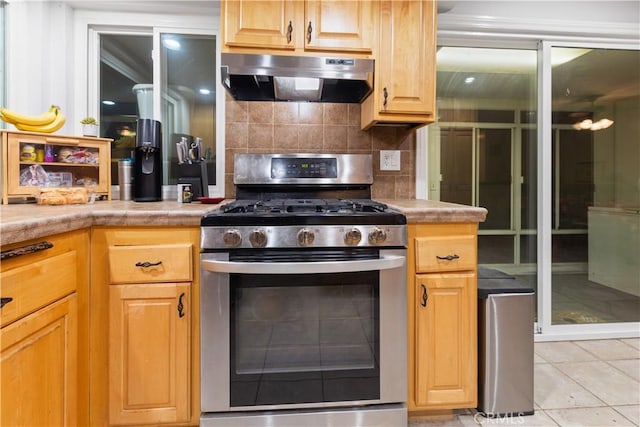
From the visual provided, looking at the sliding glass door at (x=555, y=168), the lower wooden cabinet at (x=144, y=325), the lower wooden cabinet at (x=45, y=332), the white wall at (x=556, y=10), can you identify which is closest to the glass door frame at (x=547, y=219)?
the sliding glass door at (x=555, y=168)

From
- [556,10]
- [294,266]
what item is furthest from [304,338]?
[556,10]

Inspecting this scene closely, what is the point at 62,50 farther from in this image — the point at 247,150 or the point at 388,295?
the point at 388,295

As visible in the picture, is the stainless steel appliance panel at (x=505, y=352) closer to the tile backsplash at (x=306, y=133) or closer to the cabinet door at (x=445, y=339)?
the cabinet door at (x=445, y=339)

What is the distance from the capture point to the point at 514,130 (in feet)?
8.36

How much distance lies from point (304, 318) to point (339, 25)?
55.5 inches

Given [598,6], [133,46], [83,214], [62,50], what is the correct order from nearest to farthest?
[83,214] < [62,50] < [133,46] < [598,6]

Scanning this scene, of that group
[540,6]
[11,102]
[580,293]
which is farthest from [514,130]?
[11,102]

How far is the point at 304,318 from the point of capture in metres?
1.41

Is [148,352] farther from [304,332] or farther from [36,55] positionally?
[36,55]

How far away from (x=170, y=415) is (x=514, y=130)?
2.68 meters

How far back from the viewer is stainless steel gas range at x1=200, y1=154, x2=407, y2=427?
4.45 feet

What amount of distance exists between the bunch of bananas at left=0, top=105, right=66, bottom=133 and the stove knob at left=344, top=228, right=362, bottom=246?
1550 millimetres

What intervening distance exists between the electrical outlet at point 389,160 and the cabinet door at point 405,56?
0.38 m

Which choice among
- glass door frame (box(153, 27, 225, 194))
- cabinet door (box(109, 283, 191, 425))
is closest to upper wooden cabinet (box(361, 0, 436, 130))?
glass door frame (box(153, 27, 225, 194))
